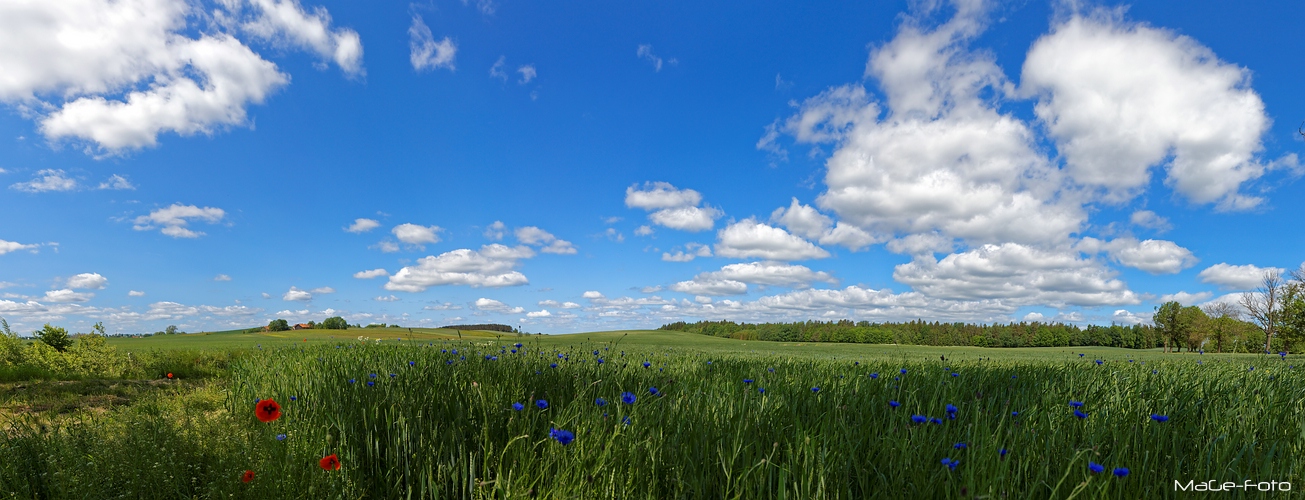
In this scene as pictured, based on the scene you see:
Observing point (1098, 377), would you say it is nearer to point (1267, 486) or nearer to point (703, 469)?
point (1267, 486)

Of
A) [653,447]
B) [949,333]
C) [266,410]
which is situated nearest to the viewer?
[653,447]

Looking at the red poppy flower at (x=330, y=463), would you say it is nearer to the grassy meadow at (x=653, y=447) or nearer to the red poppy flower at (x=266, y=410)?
the grassy meadow at (x=653, y=447)

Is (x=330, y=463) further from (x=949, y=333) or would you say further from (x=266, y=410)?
(x=949, y=333)

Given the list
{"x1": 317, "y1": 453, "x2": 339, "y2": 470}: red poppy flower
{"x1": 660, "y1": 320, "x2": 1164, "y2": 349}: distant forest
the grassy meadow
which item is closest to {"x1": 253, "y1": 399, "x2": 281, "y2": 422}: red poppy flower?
the grassy meadow

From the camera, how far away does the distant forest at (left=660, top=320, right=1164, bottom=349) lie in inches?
3241

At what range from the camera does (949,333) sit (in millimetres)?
84750

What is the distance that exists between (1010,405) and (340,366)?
5.97 m

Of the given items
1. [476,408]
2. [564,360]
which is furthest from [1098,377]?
[476,408]

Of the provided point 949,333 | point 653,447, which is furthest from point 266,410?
point 949,333

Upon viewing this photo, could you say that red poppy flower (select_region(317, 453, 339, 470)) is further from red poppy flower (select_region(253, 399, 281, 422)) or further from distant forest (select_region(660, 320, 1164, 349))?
distant forest (select_region(660, 320, 1164, 349))

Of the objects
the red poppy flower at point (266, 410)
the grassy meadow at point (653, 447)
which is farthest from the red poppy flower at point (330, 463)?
the red poppy flower at point (266, 410)

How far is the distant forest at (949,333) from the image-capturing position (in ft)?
270

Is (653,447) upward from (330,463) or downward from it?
upward

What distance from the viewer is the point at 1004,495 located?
204 cm
